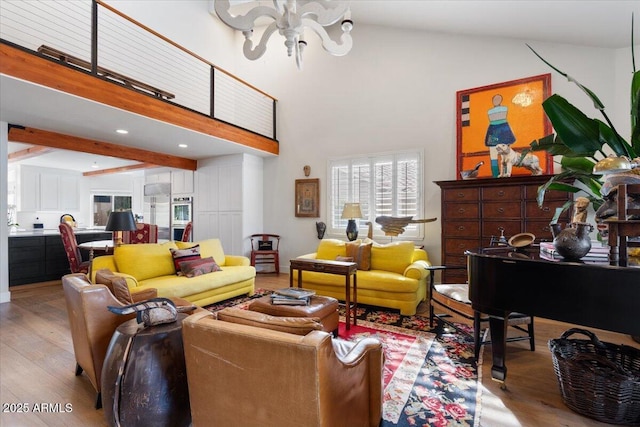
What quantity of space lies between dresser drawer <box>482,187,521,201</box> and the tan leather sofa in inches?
124

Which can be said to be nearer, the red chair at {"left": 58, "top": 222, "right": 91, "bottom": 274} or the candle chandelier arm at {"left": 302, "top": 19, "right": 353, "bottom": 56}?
the candle chandelier arm at {"left": 302, "top": 19, "right": 353, "bottom": 56}

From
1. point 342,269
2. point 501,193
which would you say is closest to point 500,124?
point 501,193

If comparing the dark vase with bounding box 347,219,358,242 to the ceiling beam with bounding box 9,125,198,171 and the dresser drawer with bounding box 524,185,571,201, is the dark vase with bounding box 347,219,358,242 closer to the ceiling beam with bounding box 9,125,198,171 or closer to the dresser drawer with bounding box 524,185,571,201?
the dresser drawer with bounding box 524,185,571,201

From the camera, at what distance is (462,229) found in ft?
12.9

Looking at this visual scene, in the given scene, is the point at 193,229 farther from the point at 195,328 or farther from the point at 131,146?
the point at 195,328

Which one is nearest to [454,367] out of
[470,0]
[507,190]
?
[507,190]

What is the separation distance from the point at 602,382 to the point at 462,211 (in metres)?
2.43

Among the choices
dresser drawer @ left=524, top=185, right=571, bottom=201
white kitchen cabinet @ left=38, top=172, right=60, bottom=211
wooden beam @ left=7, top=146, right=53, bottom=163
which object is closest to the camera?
dresser drawer @ left=524, top=185, right=571, bottom=201

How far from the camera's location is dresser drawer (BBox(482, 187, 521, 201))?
3652mm

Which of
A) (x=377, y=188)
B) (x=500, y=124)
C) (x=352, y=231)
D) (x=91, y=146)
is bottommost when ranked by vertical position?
(x=352, y=231)

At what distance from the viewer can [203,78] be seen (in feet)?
16.1

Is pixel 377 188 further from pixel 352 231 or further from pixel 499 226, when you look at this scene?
pixel 499 226

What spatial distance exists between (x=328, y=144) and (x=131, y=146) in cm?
369

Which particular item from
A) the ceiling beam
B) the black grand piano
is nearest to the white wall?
the ceiling beam
